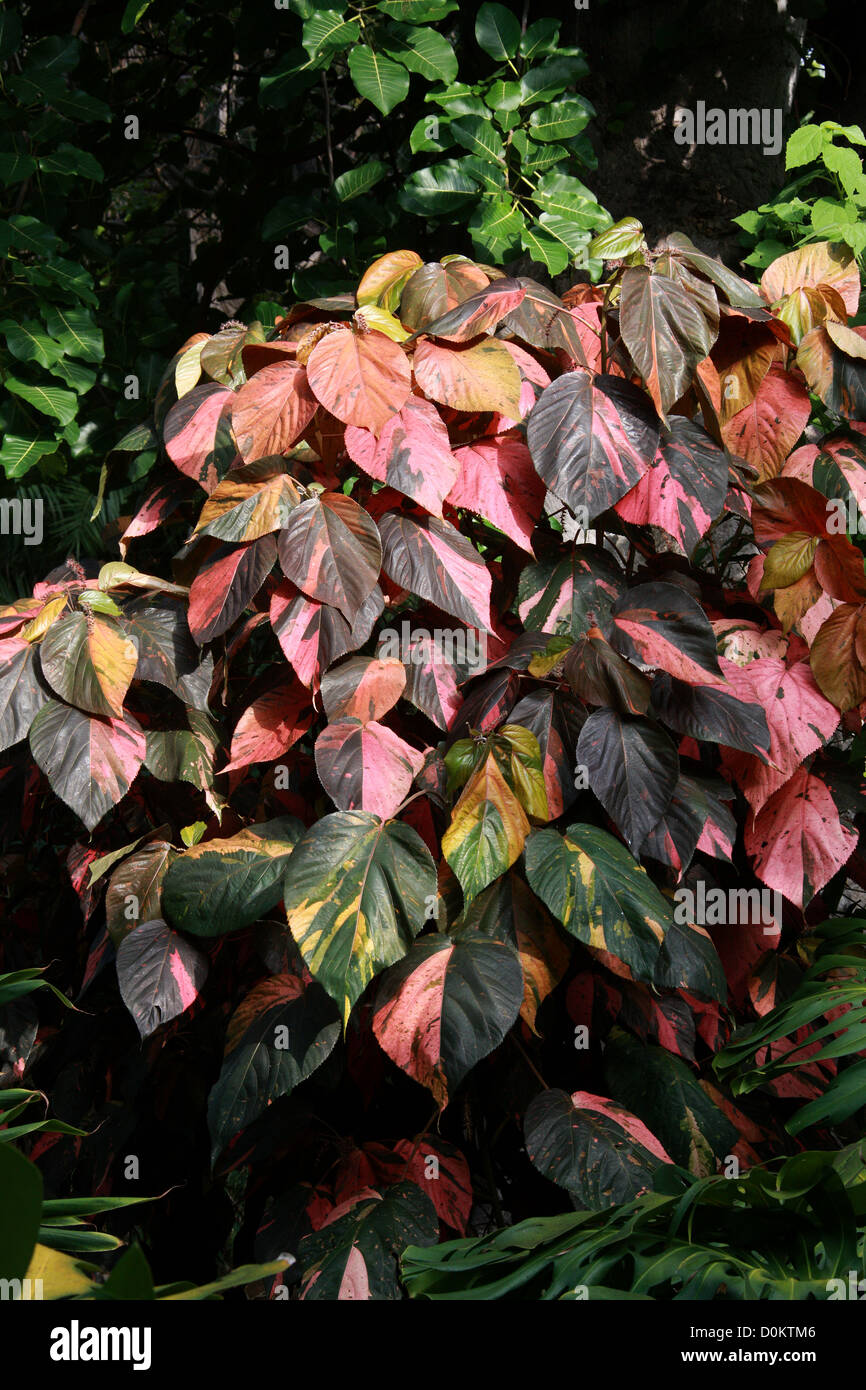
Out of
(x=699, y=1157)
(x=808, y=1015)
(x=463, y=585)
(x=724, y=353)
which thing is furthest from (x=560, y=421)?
(x=699, y=1157)

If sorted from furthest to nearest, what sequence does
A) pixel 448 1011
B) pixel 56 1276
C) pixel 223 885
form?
pixel 223 885, pixel 448 1011, pixel 56 1276

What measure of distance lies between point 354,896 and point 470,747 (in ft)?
0.60

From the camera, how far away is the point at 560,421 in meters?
1.11

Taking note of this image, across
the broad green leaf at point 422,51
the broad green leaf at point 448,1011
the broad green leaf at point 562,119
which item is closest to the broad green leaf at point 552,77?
the broad green leaf at point 562,119

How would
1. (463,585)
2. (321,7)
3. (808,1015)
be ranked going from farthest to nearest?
1. (321,7)
2. (463,585)
3. (808,1015)

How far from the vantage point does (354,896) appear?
982 millimetres

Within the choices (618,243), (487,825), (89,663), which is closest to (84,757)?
(89,663)

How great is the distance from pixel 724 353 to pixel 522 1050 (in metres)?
0.80

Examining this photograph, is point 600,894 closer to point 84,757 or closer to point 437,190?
point 84,757

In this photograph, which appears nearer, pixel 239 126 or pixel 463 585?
pixel 463 585

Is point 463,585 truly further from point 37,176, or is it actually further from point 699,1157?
point 37,176

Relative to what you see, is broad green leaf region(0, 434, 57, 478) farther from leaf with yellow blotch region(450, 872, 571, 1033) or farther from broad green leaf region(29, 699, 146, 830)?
leaf with yellow blotch region(450, 872, 571, 1033)

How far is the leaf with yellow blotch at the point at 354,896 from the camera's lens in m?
0.95

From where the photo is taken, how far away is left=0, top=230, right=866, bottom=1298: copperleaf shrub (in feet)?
3.37
